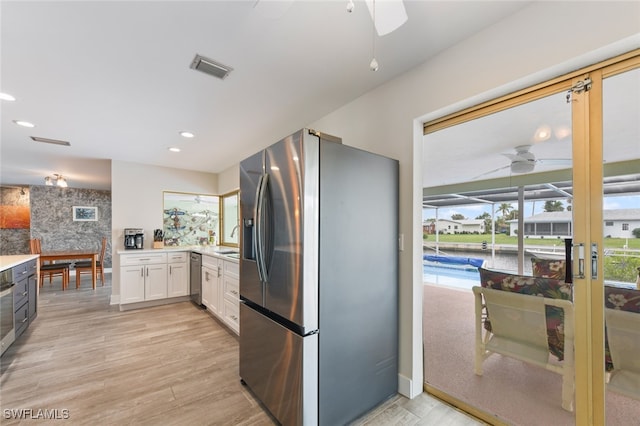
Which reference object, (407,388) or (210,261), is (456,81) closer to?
(407,388)

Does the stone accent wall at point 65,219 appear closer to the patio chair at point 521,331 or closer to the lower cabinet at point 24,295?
the lower cabinet at point 24,295

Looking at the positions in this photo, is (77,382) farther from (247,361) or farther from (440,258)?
(440,258)

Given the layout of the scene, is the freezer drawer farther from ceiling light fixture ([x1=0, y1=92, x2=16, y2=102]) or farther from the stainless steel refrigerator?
ceiling light fixture ([x1=0, y1=92, x2=16, y2=102])

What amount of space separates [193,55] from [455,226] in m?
2.24

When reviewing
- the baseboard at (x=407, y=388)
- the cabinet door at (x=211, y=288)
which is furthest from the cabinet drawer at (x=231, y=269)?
the baseboard at (x=407, y=388)

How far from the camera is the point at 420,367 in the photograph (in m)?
2.00

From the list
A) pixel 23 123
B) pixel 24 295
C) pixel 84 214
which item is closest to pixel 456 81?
pixel 23 123

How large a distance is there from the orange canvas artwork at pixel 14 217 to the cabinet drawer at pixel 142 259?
5.73 metres

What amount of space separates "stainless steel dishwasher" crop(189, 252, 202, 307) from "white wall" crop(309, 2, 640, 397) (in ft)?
10.4

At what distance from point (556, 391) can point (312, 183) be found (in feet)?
5.98

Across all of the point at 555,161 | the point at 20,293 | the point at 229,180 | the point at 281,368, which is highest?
the point at 229,180

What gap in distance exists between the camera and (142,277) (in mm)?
4215

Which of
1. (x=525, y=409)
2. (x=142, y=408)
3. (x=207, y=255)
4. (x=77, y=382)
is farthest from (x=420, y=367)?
(x=207, y=255)

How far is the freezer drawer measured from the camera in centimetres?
150
